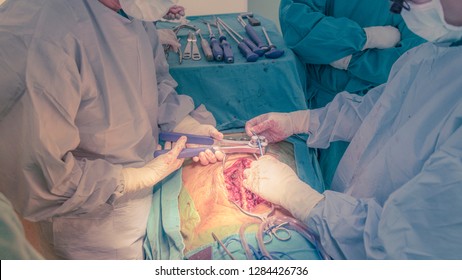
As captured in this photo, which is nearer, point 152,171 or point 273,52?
point 152,171

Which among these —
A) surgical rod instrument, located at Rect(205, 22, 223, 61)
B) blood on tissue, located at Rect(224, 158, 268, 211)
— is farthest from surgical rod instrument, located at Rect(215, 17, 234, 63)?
blood on tissue, located at Rect(224, 158, 268, 211)

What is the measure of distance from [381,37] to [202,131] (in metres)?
1.16

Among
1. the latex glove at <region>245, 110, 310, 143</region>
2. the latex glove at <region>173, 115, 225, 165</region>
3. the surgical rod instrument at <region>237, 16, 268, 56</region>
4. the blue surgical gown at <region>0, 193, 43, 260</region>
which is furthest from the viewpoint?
the surgical rod instrument at <region>237, 16, 268, 56</region>

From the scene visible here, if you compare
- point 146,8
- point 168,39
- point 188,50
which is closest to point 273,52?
point 188,50

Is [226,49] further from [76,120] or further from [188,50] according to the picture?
[76,120]

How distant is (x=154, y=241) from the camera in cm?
147

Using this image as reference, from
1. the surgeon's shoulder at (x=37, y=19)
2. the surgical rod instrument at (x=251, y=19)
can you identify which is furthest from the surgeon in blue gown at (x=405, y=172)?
the surgical rod instrument at (x=251, y=19)

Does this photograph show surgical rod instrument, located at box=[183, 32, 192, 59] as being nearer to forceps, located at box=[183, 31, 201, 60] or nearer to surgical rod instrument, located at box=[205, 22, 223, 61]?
forceps, located at box=[183, 31, 201, 60]

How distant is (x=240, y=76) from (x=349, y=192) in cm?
93

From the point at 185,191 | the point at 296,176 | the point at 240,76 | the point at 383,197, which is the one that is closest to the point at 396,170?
the point at 383,197

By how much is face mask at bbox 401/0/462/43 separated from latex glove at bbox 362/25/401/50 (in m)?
0.92

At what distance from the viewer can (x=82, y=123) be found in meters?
1.37

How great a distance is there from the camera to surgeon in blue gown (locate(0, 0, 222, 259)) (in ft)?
3.76
